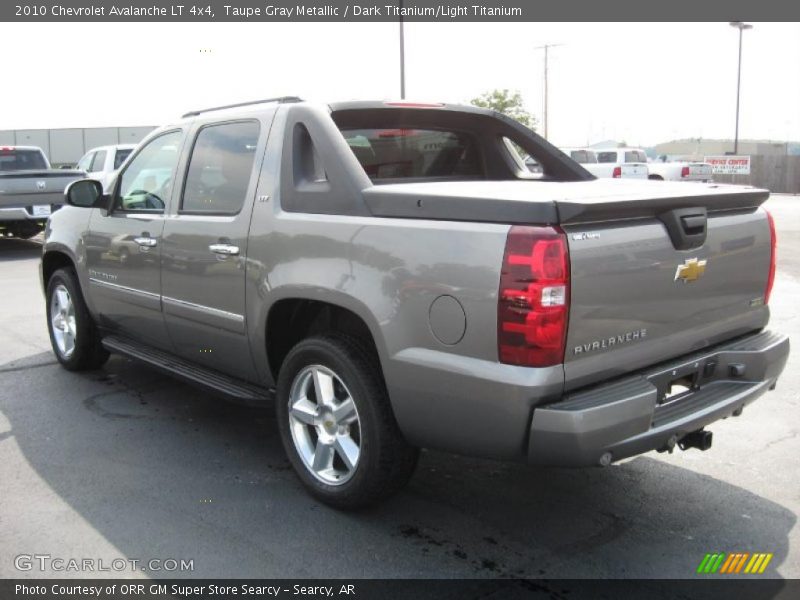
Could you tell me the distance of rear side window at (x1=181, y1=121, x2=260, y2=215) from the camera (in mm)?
4117

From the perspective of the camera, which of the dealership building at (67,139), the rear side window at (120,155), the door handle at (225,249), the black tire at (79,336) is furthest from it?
the dealership building at (67,139)

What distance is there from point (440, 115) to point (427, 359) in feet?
6.59

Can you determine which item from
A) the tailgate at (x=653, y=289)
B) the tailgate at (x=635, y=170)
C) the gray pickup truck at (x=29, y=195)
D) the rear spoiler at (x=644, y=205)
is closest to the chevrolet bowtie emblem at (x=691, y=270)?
the tailgate at (x=653, y=289)

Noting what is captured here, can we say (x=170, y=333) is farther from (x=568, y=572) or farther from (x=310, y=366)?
(x=568, y=572)

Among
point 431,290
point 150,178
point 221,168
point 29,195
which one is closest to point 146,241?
point 150,178

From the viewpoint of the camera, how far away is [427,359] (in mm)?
3061

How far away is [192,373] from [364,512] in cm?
146

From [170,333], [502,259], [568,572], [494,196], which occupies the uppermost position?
[494,196]

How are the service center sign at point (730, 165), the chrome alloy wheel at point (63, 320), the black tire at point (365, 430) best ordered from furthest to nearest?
the service center sign at point (730, 165) < the chrome alloy wheel at point (63, 320) < the black tire at point (365, 430)

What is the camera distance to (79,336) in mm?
5750

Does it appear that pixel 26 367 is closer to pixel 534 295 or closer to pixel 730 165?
pixel 534 295

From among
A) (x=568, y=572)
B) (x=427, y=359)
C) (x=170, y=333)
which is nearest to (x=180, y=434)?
(x=170, y=333)

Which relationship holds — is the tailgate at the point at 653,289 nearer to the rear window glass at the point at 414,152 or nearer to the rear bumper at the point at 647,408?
the rear bumper at the point at 647,408

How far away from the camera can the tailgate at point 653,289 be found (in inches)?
114
